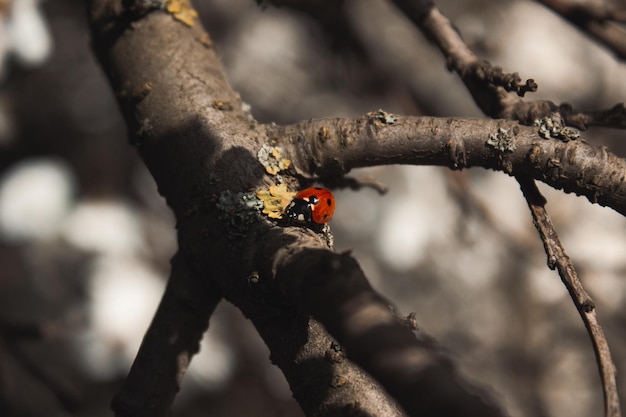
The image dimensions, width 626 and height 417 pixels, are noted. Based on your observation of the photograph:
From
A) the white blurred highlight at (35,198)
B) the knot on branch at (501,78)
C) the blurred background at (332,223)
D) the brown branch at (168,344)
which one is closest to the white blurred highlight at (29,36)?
the blurred background at (332,223)

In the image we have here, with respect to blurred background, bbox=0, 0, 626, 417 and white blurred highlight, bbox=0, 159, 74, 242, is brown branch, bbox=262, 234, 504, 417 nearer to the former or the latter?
blurred background, bbox=0, 0, 626, 417

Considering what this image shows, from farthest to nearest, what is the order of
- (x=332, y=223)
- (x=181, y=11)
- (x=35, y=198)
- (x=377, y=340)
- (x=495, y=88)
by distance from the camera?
(x=332, y=223) → (x=35, y=198) → (x=181, y=11) → (x=495, y=88) → (x=377, y=340)

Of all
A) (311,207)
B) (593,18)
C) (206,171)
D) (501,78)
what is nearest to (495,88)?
(501,78)

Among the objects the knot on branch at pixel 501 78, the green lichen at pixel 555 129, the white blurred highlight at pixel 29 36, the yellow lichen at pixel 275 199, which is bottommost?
the yellow lichen at pixel 275 199

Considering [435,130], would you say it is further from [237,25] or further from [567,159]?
[237,25]

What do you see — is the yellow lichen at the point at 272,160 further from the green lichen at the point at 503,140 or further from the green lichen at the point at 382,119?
the green lichen at the point at 503,140

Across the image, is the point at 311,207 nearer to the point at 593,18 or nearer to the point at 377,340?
the point at 377,340
